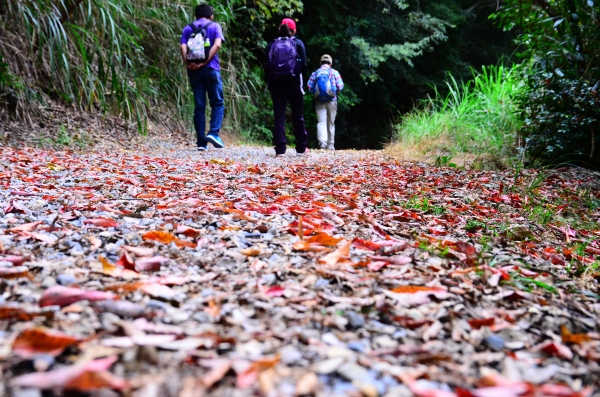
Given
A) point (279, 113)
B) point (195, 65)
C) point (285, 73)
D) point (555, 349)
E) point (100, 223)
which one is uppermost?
point (195, 65)

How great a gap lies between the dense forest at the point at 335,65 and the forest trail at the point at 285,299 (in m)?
2.26

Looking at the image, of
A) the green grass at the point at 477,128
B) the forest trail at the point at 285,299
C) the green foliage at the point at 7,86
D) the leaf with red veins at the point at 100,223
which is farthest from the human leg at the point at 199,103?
the leaf with red veins at the point at 100,223

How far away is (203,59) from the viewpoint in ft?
17.8

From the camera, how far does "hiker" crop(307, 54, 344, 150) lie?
8.56 meters

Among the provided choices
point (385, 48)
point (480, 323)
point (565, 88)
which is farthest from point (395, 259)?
point (385, 48)

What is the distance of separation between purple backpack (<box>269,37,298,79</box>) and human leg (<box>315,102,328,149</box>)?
3.62 metres

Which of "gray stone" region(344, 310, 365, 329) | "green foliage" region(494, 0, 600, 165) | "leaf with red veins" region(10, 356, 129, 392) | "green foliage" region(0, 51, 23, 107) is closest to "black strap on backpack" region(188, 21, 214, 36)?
"green foliage" region(0, 51, 23, 107)

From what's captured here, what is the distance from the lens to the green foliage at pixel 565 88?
4.16m

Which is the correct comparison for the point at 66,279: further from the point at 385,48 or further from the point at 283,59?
the point at 385,48

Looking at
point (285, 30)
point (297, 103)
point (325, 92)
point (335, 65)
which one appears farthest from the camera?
point (335, 65)

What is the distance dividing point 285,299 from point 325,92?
301 inches

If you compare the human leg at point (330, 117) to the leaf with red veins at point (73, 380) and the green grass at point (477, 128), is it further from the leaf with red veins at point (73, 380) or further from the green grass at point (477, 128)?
the leaf with red veins at point (73, 380)

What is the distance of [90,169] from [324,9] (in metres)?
9.77

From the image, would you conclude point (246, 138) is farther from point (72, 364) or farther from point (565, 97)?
point (72, 364)
